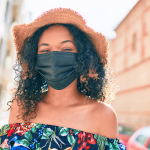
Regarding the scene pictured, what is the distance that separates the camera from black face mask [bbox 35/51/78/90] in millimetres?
1751

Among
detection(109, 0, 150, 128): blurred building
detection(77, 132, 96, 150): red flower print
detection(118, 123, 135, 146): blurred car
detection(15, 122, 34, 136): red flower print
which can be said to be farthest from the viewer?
→ detection(109, 0, 150, 128): blurred building

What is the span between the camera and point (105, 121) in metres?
1.67

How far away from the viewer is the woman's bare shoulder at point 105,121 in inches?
65.2

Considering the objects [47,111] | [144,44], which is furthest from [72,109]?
[144,44]

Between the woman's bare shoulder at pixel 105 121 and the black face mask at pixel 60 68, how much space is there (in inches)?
14.6

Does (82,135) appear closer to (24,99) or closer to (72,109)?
(72,109)

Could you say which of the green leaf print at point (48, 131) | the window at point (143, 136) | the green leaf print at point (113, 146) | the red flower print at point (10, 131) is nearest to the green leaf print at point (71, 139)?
the green leaf print at point (48, 131)

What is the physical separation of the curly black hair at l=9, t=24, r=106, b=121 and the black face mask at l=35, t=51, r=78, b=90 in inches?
3.1

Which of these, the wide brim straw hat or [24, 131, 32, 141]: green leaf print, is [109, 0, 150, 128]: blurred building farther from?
[24, 131, 32, 141]: green leaf print

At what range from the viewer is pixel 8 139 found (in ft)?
5.52

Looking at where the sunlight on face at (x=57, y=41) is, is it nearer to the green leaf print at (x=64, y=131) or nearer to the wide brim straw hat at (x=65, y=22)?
the wide brim straw hat at (x=65, y=22)

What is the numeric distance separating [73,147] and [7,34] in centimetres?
1241

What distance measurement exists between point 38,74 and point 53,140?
718 mm

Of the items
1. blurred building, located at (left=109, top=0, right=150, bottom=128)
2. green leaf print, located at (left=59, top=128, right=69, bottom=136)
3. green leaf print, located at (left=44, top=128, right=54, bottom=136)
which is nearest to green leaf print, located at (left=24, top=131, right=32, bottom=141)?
green leaf print, located at (left=44, top=128, right=54, bottom=136)
